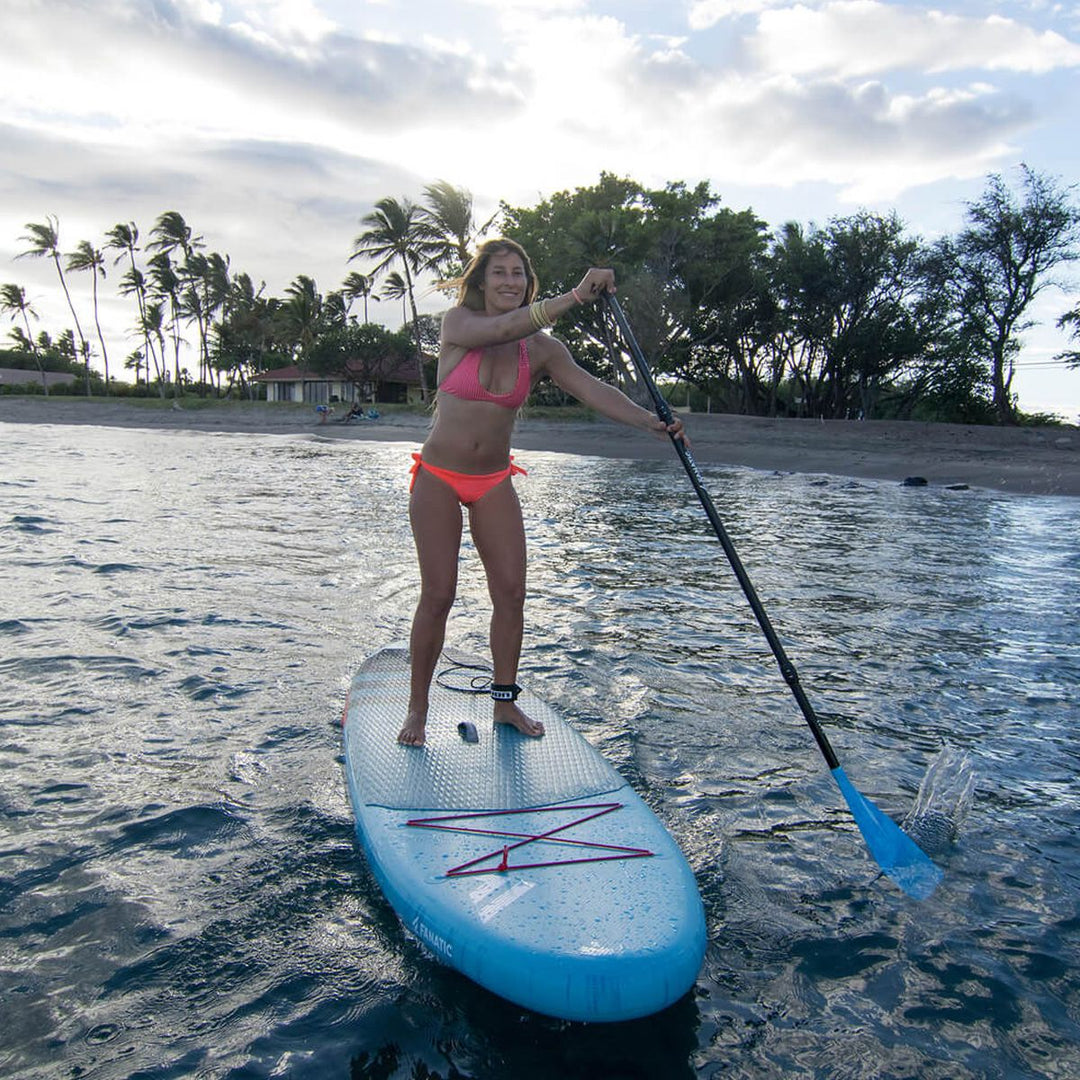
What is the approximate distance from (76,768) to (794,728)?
3672 mm

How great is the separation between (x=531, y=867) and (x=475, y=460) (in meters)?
1.78

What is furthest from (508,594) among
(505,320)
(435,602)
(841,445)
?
(841,445)

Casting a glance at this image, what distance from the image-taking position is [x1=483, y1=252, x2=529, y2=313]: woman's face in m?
3.80

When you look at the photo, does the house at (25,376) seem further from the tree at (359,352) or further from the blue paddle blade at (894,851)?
the blue paddle blade at (894,851)

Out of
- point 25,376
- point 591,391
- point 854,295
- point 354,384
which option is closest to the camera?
point 591,391

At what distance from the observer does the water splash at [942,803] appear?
364 cm

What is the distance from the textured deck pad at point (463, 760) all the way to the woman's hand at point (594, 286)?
1937 millimetres

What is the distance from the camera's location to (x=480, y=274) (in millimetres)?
3850

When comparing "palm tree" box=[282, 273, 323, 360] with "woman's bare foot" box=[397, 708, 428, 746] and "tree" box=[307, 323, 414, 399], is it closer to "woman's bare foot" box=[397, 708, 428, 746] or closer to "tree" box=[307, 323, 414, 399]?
"tree" box=[307, 323, 414, 399]

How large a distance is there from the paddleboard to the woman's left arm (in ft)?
4.88

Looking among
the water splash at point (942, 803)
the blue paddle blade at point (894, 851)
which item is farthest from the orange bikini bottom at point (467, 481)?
the water splash at point (942, 803)

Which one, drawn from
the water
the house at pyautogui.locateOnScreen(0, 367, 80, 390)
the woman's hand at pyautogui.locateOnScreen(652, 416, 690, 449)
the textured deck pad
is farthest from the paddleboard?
the house at pyautogui.locateOnScreen(0, 367, 80, 390)

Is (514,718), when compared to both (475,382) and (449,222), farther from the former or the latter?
(449,222)

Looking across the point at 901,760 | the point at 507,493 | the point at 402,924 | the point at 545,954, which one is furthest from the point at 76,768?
the point at 901,760
